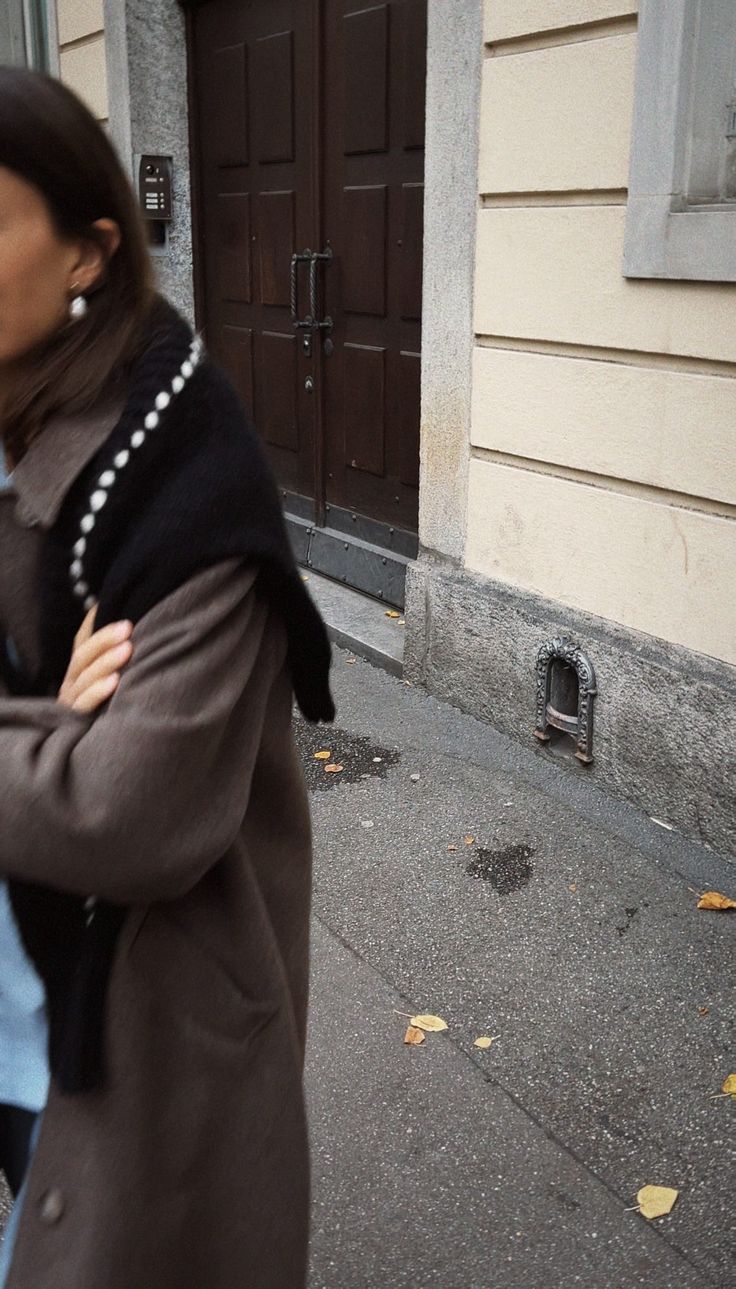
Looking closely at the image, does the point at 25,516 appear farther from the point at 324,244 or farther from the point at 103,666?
the point at 324,244

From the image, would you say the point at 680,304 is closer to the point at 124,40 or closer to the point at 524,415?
the point at 524,415

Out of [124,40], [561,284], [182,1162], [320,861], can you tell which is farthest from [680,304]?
[124,40]

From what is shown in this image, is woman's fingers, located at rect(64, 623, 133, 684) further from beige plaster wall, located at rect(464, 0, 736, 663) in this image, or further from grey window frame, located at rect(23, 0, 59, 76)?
grey window frame, located at rect(23, 0, 59, 76)

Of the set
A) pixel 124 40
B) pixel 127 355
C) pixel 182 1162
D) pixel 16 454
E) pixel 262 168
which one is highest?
pixel 124 40

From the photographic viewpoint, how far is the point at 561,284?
14.4 ft

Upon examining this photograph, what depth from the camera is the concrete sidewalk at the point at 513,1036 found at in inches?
98.7

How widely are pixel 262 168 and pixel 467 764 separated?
3790 millimetres

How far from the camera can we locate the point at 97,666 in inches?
47.4

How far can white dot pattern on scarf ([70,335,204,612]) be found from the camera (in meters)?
1.22

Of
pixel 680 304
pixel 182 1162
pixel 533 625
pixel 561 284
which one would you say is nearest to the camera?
pixel 182 1162

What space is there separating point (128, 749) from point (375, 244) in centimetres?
518

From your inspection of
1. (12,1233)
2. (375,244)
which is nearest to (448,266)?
(375,244)

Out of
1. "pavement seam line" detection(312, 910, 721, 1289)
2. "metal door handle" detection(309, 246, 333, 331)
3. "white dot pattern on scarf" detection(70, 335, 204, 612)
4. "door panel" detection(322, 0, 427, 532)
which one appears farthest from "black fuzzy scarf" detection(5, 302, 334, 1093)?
"metal door handle" detection(309, 246, 333, 331)

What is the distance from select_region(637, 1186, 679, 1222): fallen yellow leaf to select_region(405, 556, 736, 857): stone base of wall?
5.02 feet
